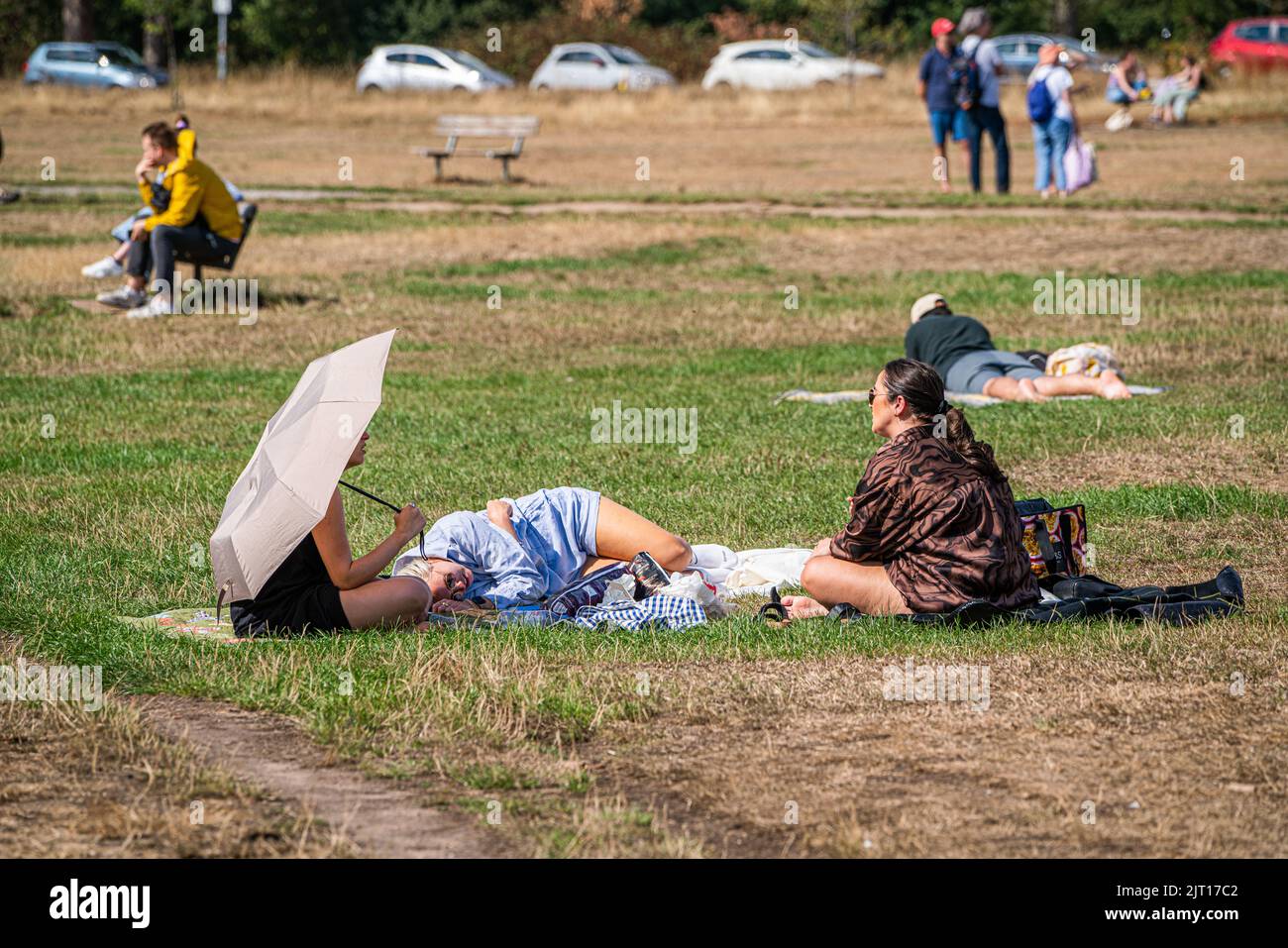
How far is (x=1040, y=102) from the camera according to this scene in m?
20.2

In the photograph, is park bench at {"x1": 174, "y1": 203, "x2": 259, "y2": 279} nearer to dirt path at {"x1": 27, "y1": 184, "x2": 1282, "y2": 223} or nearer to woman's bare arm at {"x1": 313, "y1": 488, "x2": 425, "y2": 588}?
dirt path at {"x1": 27, "y1": 184, "x2": 1282, "y2": 223}

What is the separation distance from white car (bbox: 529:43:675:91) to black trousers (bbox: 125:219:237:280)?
26.6m

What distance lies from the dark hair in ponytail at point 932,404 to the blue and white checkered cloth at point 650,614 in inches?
46.7

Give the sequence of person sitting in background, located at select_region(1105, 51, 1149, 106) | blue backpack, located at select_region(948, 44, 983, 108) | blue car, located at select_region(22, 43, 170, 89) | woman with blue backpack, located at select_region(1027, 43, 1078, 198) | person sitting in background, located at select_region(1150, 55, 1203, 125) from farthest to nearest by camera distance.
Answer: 1. blue car, located at select_region(22, 43, 170, 89)
2. person sitting in background, located at select_region(1150, 55, 1203, 125)
3. person sitting in background, located at select_region(1105, 51, 1149, 106)
4. blue backpack, located at select_region(948, 44, 983, 108)
5. woman with blue backpack, located at select_region(1027, 43, 1078, 198)

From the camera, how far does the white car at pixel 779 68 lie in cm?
4062

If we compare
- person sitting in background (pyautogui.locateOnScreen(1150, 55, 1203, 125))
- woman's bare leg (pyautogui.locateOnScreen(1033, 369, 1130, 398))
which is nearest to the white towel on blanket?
woman's bare leg (pyautogui.locateOnScreen(1033, 369, 1130, 398))

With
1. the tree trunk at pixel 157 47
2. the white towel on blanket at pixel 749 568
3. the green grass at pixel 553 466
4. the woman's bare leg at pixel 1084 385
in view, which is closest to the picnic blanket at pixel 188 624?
the green grass at pixel 553 466

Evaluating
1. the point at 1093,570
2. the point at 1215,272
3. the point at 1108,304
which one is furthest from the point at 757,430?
the point at 1215,272

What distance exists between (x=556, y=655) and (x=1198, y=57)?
122 ft

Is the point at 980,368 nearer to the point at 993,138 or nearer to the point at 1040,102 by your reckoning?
the point at 1040,102

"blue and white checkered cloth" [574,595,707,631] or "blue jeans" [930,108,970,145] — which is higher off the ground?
"blue jeans" [930,108,970,145]

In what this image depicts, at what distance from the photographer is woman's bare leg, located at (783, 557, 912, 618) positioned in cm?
653

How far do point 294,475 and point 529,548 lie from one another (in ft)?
4.16
